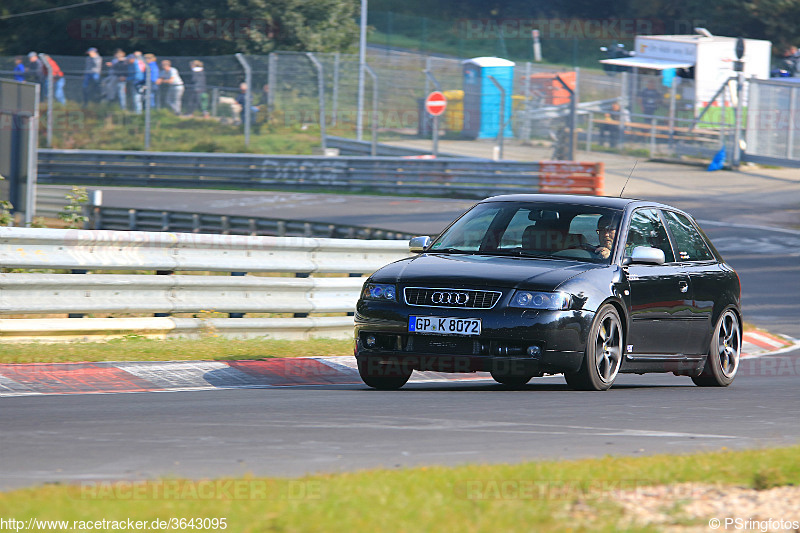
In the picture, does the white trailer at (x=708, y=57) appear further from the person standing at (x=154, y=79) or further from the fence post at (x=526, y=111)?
the person standing at (x=154, y=79)

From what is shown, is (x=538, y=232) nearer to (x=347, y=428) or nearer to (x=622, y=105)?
(x=347, y=428)

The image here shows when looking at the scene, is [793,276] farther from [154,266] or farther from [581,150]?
[581,150]

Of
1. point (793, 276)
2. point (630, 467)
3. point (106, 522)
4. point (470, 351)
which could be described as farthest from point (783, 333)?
point (106, 522)

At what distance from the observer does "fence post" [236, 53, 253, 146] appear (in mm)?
34094

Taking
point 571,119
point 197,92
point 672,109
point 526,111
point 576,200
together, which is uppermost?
point 672,109

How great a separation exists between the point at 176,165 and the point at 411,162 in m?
7.17

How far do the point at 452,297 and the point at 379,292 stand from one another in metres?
0.58

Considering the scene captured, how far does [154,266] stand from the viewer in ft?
34.0

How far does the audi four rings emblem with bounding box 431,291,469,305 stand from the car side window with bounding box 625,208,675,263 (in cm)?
161

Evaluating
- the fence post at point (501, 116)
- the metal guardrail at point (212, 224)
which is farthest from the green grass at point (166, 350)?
the fence post at point (501, 116)

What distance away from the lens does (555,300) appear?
819 centimetres

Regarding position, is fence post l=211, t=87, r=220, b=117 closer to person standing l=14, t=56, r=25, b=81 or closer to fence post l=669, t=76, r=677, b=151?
person standing l=14, t=56, r=25, b=81

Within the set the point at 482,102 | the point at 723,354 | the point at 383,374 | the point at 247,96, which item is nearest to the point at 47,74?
the point at 247,96

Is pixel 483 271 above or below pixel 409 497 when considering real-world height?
above
